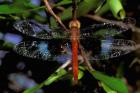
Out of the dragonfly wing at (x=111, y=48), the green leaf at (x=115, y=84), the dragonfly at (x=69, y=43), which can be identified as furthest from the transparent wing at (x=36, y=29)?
the green leaf at (x=115, y=84)

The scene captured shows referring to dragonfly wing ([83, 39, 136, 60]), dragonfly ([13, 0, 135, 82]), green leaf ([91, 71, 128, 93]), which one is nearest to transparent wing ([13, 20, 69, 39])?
dragonfly ([13, 0, 135, 82])

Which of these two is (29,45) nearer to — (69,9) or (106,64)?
(69,9)

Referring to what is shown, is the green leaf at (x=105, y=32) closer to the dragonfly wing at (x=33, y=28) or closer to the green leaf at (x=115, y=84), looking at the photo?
the dragonfly wing at (x=33, y=28)

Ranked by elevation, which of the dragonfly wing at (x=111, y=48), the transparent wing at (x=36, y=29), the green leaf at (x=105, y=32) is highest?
the transparent wing at (x=36, y=29)

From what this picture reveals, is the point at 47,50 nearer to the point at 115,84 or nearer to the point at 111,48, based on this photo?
the point at 111,48

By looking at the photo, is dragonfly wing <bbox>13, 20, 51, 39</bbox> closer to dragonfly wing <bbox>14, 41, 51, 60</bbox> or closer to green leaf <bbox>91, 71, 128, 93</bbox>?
dragonfly wing <bbox>14, 41, 51, 60</bbox>

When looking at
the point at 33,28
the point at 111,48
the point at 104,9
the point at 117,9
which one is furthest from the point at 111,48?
the point at 117,9

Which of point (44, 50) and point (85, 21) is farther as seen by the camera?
point (85, 21)

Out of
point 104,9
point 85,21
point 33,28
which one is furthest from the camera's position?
point 85,21

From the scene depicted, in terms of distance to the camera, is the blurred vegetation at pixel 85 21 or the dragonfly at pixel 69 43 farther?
the dragonfly at pixel 69 43
